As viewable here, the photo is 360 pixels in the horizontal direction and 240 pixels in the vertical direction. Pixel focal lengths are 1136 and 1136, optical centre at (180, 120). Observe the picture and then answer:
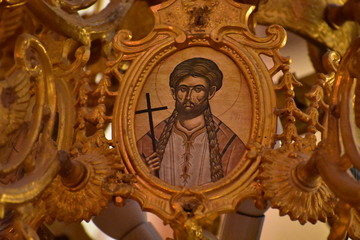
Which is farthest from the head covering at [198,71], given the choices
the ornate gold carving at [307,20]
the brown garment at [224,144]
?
the ornate gold carving at [307,20]

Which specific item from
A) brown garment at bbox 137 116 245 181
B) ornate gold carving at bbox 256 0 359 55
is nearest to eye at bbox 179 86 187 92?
brown garment at bbox 137 116 245 181

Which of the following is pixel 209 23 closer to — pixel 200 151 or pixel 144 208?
pixel 200 151

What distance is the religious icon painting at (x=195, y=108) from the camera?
355 cm

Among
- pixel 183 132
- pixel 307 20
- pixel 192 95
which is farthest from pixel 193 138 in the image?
pixel 307 20

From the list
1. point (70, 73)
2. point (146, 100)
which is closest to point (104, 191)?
point (146, 100)

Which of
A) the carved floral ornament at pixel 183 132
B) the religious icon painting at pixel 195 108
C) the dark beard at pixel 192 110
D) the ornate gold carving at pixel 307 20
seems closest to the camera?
the carved floral ornament at pixel 183 132

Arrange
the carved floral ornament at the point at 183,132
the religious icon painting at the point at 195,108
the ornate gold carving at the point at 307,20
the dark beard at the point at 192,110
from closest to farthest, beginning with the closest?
the carved floral ornament at the point at 183,132
the religious icon painting at the point at 195,108
the dark beard at the point at 192,110
the ornate gold carving at the point at 307,20

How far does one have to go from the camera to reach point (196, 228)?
346 cm

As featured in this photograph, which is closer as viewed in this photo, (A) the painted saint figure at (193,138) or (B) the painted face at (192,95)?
(A) the painted saint figure at (193,138)

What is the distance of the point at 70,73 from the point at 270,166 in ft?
3.14

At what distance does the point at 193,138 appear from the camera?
3.71 metres

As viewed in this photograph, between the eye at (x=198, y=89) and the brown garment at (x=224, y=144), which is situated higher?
the eye at (x=198, y=89)

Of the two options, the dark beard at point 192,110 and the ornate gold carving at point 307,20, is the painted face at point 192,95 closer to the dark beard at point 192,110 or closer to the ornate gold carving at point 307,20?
the dark beard at point 192,110

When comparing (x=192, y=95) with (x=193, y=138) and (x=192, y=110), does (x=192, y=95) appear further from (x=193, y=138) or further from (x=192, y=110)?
(x=193, y=138)
